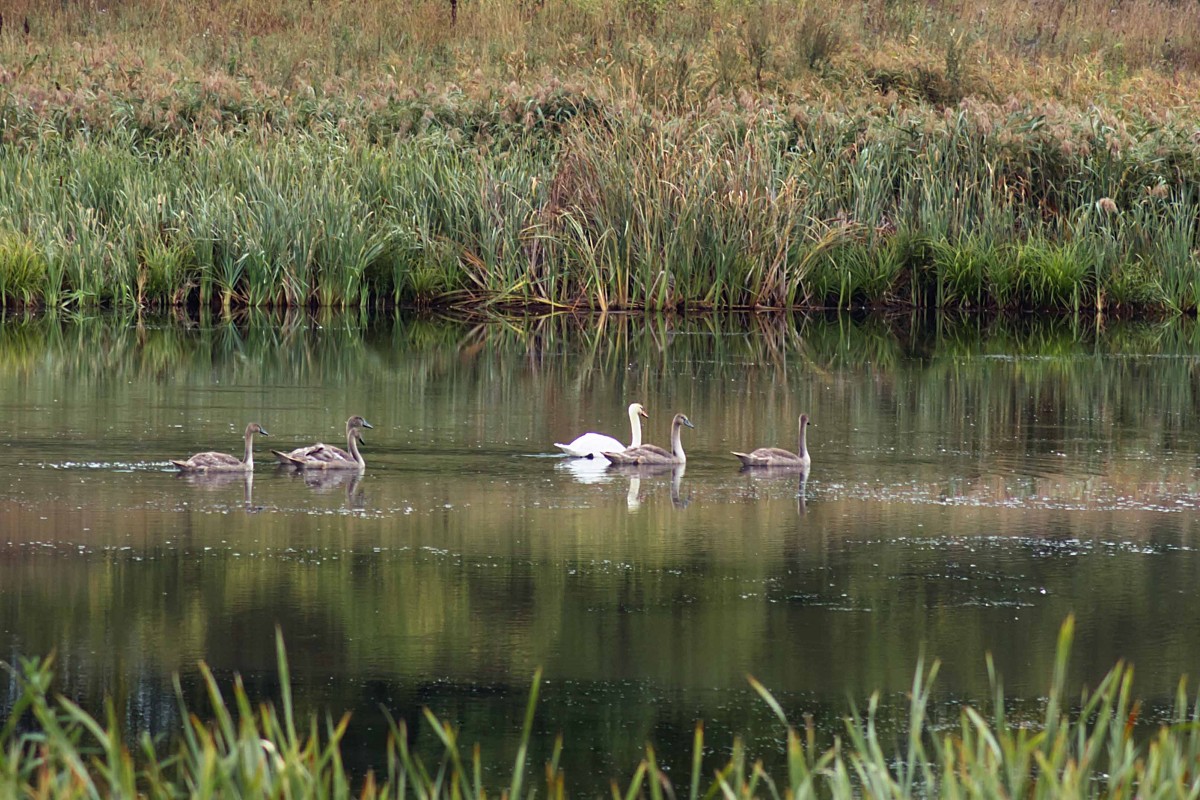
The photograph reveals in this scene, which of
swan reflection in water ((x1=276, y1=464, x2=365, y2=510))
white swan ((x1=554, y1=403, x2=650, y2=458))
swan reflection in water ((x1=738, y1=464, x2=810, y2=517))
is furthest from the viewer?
white swan ((x1=554, y1=403, x2=650, y2=458))

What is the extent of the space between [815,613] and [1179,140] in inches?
568

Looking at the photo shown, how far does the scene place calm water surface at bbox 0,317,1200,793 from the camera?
21.2ft

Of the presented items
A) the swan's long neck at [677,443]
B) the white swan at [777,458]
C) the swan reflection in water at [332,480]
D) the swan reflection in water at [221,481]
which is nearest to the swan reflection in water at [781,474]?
the white swan at [777,458]

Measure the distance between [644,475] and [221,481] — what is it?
90.1 inches

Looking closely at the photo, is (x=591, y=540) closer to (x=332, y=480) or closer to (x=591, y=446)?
(x=332, y=480)

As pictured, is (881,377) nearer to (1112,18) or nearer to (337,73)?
(337,73)

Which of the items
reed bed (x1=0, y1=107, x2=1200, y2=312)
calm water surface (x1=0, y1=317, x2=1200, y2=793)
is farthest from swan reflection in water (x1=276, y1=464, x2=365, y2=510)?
reed bed (x1=0, y1=107, x2=1200, y2=312)

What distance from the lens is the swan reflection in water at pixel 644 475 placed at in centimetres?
978

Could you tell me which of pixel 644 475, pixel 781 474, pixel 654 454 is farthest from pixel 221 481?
pixel 781 474

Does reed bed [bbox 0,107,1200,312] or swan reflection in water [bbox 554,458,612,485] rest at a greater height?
reed bed [bbox 0,107,1200,312]

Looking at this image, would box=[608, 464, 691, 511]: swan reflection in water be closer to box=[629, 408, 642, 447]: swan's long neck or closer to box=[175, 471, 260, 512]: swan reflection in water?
box=[629, 408, 642, 447]: swan's long neck

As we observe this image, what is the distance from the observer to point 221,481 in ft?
32.8

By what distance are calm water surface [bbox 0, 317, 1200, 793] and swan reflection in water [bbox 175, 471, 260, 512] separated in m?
0.03

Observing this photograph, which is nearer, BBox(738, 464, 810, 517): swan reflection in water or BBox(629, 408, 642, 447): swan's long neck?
BBox(738, 464, 810, 517): swan reflection in water
